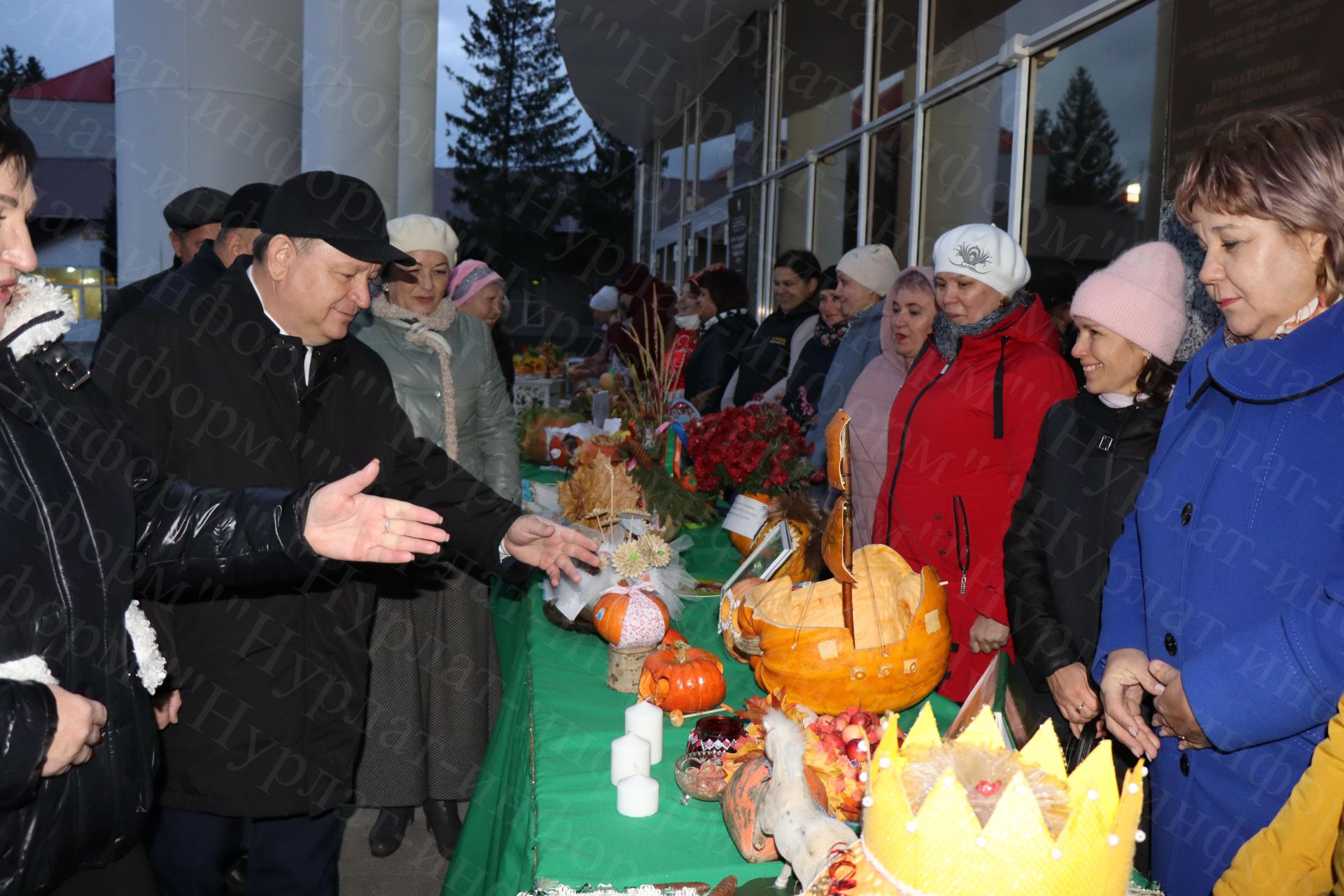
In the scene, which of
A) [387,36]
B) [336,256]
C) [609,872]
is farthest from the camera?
[387,36]

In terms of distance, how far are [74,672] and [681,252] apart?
46.9 feet

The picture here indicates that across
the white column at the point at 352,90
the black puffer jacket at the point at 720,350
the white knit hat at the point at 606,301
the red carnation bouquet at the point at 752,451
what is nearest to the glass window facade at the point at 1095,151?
the black puffer jacket at the point at 720,350

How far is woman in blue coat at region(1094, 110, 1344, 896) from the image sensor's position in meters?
1.33

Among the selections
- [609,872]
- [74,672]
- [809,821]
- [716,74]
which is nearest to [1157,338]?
[809,821]

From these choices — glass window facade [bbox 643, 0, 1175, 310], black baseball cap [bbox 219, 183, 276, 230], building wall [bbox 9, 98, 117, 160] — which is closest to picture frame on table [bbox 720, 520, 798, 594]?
black baseball cap [bbox 219, 183, 276, 230]

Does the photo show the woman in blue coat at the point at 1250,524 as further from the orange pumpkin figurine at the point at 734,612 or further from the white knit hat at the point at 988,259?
the white knit hat at the point at 988,259

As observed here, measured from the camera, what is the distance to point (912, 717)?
6.51ft

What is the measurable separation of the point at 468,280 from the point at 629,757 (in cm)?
346

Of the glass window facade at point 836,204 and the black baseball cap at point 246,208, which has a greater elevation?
the glass window facade at point 836,204

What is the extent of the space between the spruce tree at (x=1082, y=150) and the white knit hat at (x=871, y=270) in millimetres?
828

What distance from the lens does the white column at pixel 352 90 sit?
26.6 ft

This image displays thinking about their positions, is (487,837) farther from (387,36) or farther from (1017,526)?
(387,36)

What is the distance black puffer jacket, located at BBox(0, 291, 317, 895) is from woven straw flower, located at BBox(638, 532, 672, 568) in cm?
117

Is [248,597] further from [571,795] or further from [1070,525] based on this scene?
[1070,525]
